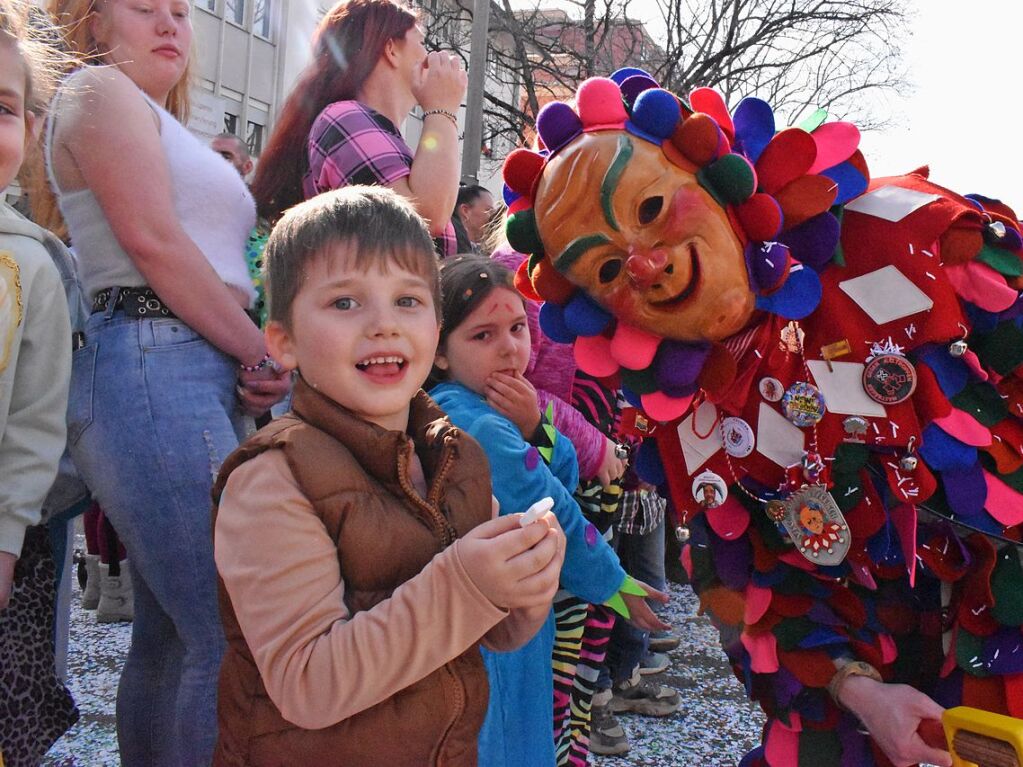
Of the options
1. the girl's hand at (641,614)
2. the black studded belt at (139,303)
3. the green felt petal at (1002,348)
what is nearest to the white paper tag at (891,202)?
the green felt petal at (1002,348)

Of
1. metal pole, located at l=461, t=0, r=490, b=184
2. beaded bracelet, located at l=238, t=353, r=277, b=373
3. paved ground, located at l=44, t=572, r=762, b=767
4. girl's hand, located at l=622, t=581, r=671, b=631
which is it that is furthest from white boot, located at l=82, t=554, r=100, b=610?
metal pole, located at l=461, t=0, r=490, b=184

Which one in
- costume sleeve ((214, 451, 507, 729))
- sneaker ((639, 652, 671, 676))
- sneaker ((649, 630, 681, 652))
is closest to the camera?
costume sleeve ((214, 451, 507, 729))

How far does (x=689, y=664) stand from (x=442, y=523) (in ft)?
7.51

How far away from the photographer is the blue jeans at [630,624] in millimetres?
2646

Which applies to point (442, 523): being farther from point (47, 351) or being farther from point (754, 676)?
point (47, 351)

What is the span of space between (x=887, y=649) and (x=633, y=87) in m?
0.95

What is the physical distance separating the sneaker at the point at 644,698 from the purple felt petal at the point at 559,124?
1.92 meters

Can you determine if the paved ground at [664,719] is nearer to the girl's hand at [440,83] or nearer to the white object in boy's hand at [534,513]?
the white object in boy's hand at [534,513]

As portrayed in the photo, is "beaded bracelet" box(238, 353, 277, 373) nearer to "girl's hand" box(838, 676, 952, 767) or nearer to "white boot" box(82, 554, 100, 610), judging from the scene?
"girl's hand" box(838, 676, 952, 767)

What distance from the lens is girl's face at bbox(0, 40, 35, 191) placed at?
1327mm

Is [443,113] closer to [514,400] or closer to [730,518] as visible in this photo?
[514,400]

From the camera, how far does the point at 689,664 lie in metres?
3.08

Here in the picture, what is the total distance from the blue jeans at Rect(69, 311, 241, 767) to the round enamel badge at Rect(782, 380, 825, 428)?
2.99 ft

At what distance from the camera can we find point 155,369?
1428 mm
